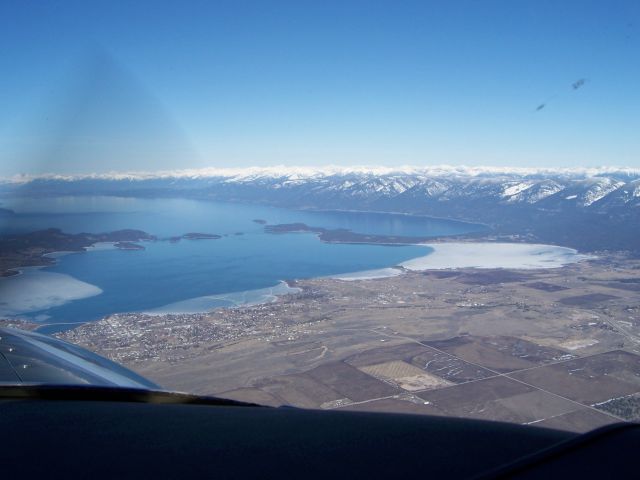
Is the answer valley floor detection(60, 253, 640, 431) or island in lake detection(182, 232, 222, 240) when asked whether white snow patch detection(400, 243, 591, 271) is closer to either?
valley floor detection(60, 253, 640, 431)

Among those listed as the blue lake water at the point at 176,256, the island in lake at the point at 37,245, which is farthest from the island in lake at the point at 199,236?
the island in lake at the point at 37,245

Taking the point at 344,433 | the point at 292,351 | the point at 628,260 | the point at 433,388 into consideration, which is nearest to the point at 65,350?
the point at 344,433

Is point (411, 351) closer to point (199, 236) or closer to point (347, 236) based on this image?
point (199, 236)

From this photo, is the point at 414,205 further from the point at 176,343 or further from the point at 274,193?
the point at 176,343

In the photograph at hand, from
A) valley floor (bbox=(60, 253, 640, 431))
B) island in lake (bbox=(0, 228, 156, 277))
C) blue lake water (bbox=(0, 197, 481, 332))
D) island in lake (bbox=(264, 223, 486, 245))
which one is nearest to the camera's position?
valley floor (bbox=(60, 253, 640, 431))

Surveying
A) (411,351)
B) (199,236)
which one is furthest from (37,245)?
(199,236)

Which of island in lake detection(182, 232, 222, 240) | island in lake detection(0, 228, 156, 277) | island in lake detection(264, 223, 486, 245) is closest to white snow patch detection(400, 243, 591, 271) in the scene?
island in lake detection(264, 223, 486, 245)
